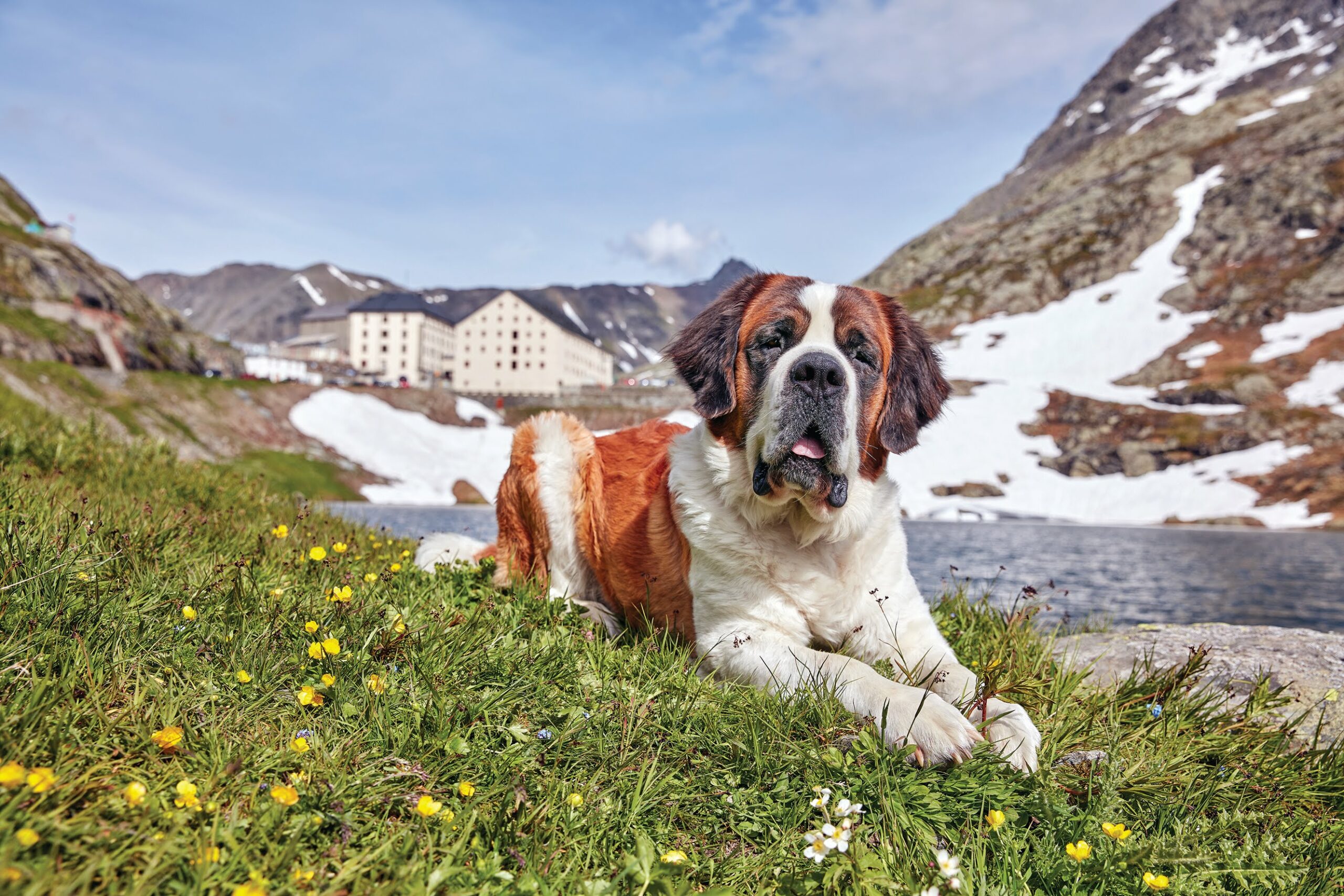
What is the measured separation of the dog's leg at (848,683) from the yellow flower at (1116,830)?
1.47 ft

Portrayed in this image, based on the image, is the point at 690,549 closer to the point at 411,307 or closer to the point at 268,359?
the point at 268,359

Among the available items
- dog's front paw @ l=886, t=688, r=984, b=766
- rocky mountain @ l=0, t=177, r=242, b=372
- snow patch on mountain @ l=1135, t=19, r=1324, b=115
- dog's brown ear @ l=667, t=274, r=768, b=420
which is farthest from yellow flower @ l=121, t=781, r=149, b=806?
snow patch on mountain @ l=1135, t=19, r=1324, b=115

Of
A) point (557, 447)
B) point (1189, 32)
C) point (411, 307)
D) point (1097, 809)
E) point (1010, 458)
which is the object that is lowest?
point (1010, 458)

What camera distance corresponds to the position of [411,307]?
106438 mm

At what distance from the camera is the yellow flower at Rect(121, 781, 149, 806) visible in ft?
5.44

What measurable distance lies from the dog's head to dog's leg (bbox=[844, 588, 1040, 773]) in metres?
0.56

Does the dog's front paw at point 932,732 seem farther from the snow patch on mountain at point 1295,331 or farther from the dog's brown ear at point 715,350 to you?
the snow patch on mountain at point 1295,331

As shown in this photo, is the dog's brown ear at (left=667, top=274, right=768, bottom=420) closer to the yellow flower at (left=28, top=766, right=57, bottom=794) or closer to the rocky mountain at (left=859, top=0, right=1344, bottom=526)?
the yellow flower at (left=28, top=766, right=57, bottom=794)

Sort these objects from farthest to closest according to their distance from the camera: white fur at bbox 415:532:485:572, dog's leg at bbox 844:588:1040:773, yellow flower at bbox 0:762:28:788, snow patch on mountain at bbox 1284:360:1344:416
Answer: snow patch on mountain at bbox 1284:360:1344:416 < white fur at bbox 415:532:485:572 < dog's leg at bbox 844:588:1040:773 < yellow flower at bbox 0:762:28:788

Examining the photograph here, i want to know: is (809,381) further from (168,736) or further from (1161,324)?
(1161,324)

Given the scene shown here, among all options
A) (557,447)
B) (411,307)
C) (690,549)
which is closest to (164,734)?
(690,549)

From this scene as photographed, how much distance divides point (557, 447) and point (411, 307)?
110m

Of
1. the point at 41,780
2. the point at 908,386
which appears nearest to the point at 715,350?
Answer: the point at 908,386

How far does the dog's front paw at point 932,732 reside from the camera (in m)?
2.52
